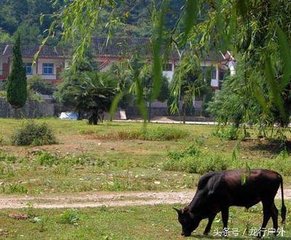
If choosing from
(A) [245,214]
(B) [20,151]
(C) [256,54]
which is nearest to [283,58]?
(C) [256,54]

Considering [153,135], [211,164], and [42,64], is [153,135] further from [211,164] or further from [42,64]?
[42,64]

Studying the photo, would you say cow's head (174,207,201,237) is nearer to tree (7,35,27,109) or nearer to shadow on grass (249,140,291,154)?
shadow on grass (249,140,291,154)

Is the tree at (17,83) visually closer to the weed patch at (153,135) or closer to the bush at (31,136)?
the weed patch at (153,135)

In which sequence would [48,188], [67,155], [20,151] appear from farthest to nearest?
[20,151]
[67,155]
[48,188]

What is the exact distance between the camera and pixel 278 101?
2801 millimetres

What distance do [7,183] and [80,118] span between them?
2769cm

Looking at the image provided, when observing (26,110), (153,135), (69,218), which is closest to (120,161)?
(153,135)

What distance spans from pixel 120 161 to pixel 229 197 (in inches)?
386

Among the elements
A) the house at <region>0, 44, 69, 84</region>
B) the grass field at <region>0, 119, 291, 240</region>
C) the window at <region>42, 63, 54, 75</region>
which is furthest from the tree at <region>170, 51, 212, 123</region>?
the window at <region>42, 63, 54, 75</region>

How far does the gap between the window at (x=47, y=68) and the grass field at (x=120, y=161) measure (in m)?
29.5

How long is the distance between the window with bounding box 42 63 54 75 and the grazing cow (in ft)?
160

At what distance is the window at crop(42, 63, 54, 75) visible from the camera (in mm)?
57934

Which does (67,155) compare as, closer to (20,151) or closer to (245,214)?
(20,151)

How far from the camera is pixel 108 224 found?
10.2m
